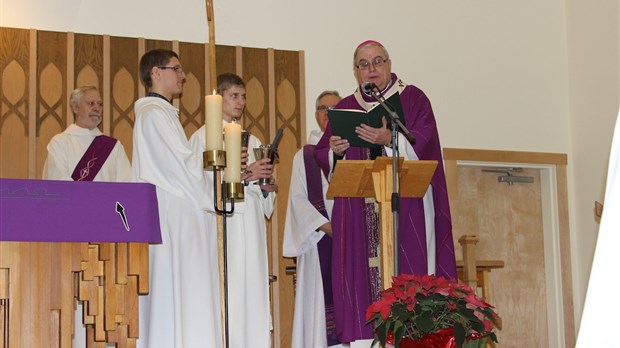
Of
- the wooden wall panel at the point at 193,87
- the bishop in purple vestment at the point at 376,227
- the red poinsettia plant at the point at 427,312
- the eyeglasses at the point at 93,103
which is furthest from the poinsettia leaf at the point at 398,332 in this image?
the wooden wall panel at the point at 193,87

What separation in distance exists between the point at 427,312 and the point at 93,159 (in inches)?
119

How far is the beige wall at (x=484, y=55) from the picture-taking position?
7.48 metres

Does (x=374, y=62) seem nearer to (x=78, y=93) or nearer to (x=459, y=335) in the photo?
(x=459, y=335)

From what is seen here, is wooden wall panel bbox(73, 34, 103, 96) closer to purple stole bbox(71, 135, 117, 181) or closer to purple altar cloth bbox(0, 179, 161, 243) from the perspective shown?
purple stole bbox(71, 135, 117, 181)

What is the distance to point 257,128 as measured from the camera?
733cm

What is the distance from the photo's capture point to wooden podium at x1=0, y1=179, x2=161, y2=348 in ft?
12.0

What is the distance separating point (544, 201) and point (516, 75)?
48.2 inches

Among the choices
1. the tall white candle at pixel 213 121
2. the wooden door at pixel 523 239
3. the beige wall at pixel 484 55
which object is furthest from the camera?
the wooden door at pixel 523 239

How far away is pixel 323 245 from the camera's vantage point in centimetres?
601

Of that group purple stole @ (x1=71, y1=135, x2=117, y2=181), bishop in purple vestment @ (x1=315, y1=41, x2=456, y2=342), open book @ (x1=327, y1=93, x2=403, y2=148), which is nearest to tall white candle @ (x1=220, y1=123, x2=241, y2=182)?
open book @ (x1=327, y1=93, x2=403, y2=148)

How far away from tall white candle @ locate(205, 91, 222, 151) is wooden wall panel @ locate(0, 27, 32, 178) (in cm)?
293

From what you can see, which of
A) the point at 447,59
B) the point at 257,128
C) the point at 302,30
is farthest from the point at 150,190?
the point at 447,59

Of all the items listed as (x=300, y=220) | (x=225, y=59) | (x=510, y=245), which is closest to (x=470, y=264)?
(x=510, y=245)

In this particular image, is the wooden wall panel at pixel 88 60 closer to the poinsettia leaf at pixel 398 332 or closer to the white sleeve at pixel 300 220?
the white sleeve at pixel 300 220
